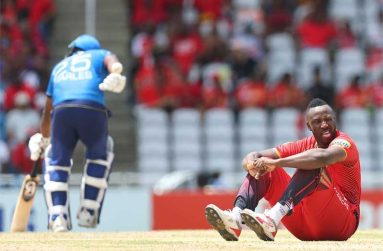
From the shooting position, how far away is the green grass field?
9.26 metres

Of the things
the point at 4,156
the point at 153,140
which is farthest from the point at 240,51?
the point at 4,156

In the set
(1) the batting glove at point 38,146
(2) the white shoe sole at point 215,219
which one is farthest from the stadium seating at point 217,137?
(2) the white shoe sole at point 215,219

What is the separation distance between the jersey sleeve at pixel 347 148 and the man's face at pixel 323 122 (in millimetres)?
79

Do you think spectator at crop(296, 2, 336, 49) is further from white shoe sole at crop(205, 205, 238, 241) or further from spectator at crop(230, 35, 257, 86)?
white shoe sole at crop(205, 205, 238, 241)

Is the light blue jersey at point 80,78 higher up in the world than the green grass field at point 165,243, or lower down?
higher up

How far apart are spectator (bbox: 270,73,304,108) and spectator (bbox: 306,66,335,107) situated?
152 mm

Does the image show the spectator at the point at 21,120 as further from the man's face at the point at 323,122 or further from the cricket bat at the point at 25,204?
the man's face at the point at 323,122

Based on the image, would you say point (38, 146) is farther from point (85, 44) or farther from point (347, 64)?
point (347, 64)

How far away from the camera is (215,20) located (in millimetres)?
21422

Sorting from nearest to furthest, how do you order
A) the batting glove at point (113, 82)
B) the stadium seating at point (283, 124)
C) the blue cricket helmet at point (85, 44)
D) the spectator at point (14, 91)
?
the batting glove at point (113, 82) < the blue cricket helmet at point (85, 44) < the spectator at point (14, 91) < the stadium seating at point (283, 124)

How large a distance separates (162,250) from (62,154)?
3.66 m

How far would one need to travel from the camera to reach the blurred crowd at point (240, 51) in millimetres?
20062

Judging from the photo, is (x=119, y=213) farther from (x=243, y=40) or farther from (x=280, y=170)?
(x=280, y=170)

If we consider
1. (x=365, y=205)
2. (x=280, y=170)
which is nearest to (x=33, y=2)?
(x=365, y=205)
